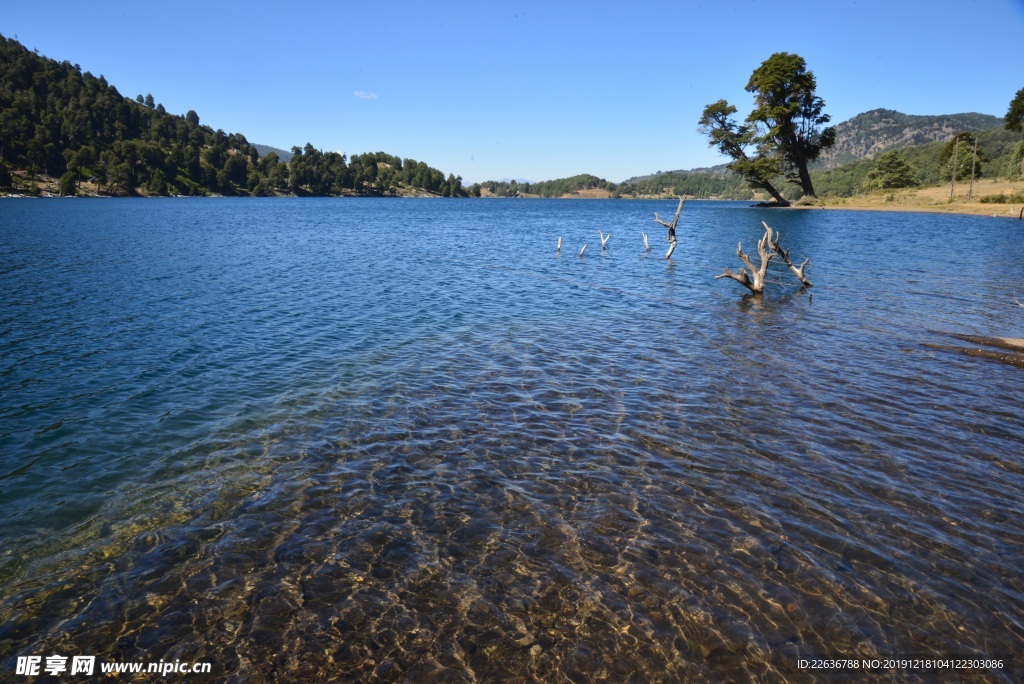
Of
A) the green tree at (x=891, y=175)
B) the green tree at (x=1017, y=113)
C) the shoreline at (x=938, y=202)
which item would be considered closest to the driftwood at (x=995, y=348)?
the shoreline at (x=938, y=202)

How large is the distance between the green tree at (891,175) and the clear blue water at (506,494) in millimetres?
155571

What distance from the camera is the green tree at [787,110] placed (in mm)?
110250

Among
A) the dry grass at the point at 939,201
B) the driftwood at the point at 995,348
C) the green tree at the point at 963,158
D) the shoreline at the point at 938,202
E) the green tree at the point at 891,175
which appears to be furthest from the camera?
the green tree at the point at 891,175

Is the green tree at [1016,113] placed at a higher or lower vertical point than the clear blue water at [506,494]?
higher

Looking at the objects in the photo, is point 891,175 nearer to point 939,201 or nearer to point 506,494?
point 939,201

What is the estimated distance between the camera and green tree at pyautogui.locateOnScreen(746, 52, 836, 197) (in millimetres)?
110250

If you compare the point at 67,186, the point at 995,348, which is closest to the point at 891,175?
the point at 995,348

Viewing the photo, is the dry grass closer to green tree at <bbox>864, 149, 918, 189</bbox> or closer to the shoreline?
the shoreline

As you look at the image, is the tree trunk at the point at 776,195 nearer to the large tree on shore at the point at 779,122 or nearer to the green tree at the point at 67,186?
the large tree on shore at the point at 779,122

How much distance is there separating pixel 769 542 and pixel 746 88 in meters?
135

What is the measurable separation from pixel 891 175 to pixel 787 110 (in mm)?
62699

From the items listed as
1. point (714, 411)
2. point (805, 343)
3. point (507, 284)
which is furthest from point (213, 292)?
point (805, 343)

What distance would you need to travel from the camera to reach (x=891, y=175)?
148875 millimetres

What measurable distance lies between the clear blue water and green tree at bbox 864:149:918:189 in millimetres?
155571
